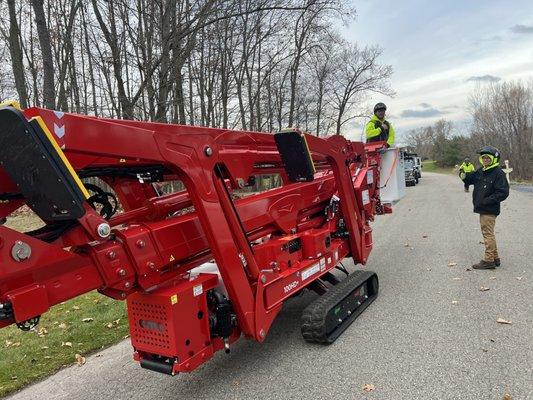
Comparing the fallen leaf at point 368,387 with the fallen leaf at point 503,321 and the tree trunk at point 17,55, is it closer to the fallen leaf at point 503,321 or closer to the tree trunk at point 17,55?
the fallen leaf at point 503,321

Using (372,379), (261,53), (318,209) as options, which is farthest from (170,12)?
(261,53)

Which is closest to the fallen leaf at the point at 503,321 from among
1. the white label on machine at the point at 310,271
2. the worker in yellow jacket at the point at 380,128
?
the white label on machine at the point at 310,271

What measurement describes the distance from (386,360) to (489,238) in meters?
4.16

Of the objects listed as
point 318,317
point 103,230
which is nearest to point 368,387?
point 318,317

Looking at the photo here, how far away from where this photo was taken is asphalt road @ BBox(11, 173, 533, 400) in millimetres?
4059

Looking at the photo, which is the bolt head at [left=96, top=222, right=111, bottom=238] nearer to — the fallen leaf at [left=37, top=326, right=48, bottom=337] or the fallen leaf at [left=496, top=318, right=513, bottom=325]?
the fallen leaf at [left=37, top=326, right=48, bottom=337]

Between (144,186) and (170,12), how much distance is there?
40.3ft

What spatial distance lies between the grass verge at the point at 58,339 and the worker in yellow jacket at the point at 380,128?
5.09 m

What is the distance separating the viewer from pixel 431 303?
6105 mm

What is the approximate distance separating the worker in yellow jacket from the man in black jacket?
1536mm

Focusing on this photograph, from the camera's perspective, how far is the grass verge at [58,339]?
501 centimetres

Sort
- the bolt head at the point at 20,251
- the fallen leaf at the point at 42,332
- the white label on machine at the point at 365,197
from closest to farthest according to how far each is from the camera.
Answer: the bolt head at the point at 20,251
the fallen leaf at the point at 42,332
the white label on machine at the point at 365,197

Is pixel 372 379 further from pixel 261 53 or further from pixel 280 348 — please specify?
pixel 261 53

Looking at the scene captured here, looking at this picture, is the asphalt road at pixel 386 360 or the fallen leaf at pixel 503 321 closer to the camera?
the asphalt road at pixel 386 360
